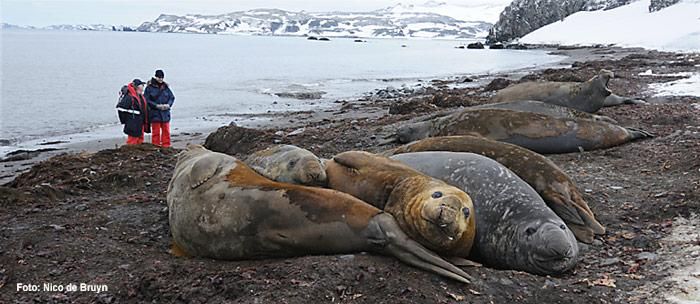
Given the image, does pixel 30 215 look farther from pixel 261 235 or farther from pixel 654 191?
pixel 654 191

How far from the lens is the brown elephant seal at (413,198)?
394cm

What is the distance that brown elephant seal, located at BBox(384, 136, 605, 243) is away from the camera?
4.88 meters

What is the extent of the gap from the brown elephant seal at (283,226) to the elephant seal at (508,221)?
2.18 ft

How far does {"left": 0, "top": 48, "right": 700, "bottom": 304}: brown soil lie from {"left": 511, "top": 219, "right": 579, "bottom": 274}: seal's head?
115mm

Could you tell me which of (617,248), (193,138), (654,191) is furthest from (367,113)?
(617,248)

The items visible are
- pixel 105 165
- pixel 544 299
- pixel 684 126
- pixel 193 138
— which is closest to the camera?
pixel 544 299

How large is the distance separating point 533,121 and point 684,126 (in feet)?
9.48

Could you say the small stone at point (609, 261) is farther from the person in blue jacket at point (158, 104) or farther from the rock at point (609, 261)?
the person in blue jacket at point (158, 104)

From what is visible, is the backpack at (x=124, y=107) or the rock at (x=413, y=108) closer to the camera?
the backpack at (x=124, y=107)

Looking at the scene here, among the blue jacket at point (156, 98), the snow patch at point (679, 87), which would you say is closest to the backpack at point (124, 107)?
the blue jacket at point (156, 98)

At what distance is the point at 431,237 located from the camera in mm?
→ 3959

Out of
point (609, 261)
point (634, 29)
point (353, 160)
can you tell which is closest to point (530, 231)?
point (609, 261)

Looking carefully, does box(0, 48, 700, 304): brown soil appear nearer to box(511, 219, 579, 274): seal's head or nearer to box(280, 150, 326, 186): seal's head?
box(511, 219, 579, 274): seal's head

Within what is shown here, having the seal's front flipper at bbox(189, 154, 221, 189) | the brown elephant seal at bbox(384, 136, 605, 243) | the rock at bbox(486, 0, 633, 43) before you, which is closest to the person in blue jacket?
the seal's front flipper at bbox(189, 154, 221, 189)
